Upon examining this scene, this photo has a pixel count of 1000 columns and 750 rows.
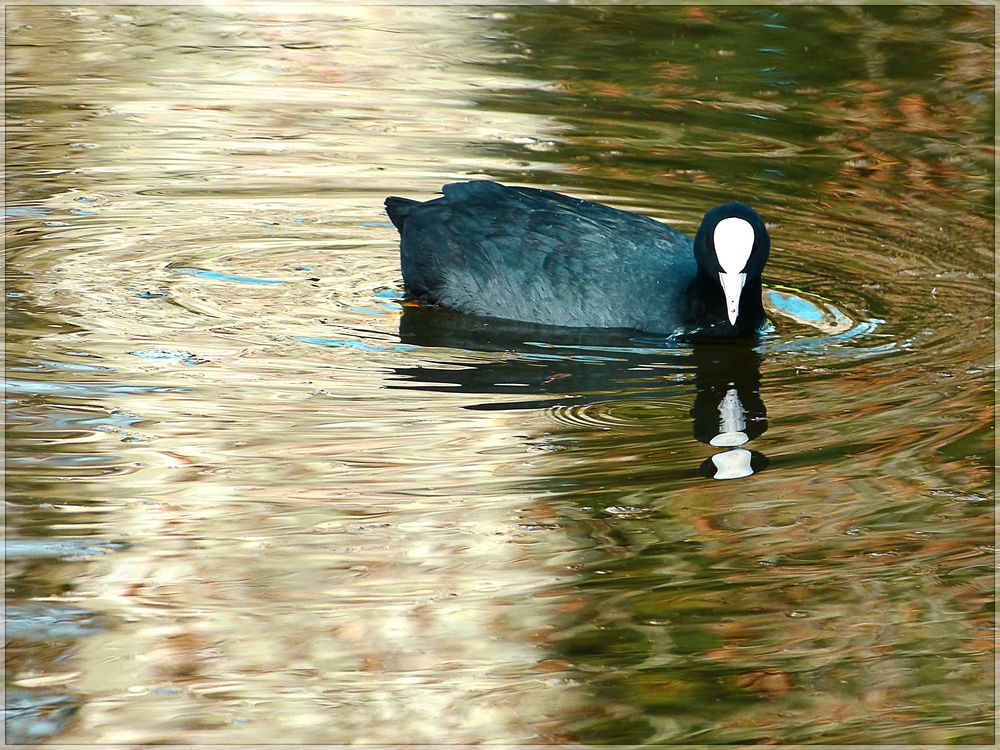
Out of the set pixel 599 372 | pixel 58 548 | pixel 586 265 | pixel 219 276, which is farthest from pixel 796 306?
pixel 58 548

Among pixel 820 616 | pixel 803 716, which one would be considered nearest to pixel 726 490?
pixel 820 616

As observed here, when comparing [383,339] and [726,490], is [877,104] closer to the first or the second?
[383,339]

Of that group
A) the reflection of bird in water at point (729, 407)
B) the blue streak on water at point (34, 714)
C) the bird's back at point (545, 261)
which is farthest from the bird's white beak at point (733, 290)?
the blue streak on water at point (34, 714)

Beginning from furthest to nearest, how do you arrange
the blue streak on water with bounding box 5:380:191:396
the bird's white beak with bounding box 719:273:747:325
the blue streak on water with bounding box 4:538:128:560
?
the bird's white beak with bounding box 719:273:747:325 < the blue streak on water with bounding box 5:380:191:396 < the blue streak on water with bounding box 4:538:128:560

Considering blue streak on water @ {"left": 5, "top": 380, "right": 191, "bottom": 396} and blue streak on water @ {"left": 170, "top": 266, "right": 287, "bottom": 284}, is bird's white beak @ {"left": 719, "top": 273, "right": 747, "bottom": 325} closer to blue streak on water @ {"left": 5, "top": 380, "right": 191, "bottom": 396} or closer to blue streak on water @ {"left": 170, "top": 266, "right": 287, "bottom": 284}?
blue streak on water @ {"left": 170, "top": 266, "right": 287, "bottom": 284}

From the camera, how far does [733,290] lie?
227 inches

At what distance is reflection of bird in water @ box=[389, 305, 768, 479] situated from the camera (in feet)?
16.8

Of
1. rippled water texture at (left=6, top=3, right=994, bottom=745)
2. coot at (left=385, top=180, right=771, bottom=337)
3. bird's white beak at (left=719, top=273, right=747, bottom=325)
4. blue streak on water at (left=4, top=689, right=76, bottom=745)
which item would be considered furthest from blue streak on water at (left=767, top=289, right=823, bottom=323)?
blue streak on water at (left=4, top=689, right=76, bottom=745)

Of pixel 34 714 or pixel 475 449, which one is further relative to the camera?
pixel 475 449

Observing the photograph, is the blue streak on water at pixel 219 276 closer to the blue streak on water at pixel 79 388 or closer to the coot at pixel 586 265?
the coot at pixel 586 265

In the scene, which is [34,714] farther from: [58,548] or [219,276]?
[219,276]

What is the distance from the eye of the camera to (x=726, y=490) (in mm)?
4539

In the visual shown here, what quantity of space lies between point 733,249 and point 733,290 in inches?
6.0

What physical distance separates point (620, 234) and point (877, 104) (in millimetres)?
4049
